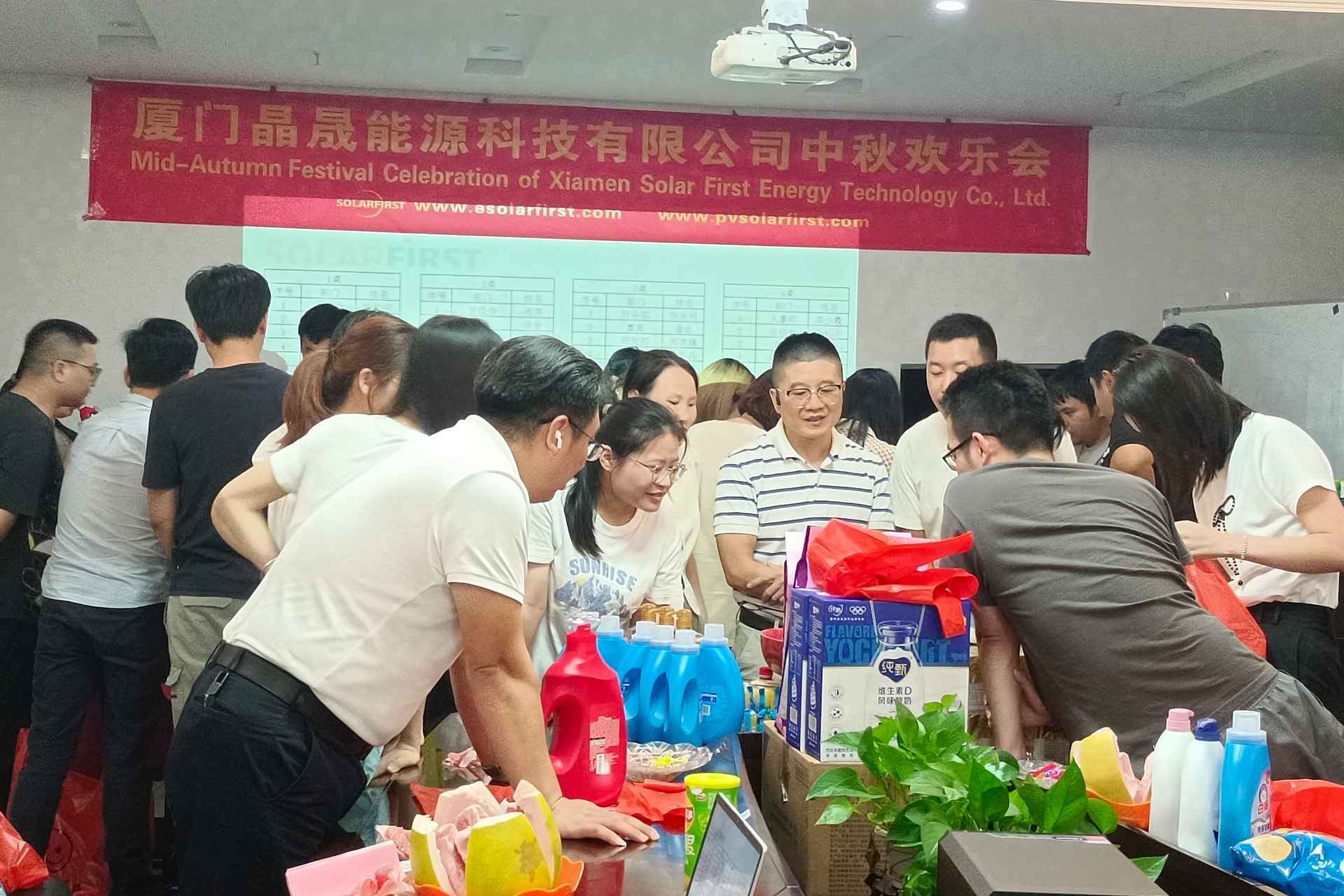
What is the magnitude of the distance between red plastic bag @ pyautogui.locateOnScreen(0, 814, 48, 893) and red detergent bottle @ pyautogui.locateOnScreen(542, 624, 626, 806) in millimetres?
661

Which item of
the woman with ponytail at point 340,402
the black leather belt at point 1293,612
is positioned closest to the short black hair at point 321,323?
the woman with ponytail at point 340,402

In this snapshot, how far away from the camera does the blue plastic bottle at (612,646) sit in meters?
2.10

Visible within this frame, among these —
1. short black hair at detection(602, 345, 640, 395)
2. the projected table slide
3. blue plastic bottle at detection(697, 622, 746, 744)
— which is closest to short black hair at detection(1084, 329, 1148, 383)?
short black hair at detection(602, 345, 640, 395)

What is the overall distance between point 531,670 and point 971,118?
451 cm

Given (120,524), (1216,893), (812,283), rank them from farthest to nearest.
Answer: (812,283) → (120,524) → (1216,893)

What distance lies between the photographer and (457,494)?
5.16ft

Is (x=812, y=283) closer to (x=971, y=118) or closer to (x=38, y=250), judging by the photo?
(x=971, y=118)

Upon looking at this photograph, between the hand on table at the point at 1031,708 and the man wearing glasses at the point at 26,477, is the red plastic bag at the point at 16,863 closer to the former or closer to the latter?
the hand on table at the point at 1031,708

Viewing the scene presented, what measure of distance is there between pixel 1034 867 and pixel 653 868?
1.93 ft

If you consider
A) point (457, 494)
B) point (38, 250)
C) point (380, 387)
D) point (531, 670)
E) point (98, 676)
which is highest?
point (38, 250)

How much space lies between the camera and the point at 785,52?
3049 millimetres

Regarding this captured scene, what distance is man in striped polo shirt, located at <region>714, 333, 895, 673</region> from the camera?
3.06m

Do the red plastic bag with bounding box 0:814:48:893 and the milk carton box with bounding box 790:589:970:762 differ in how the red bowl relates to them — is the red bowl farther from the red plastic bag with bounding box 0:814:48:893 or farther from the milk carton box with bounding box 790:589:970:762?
the red plastic bag with bounding box 0:814:48:893

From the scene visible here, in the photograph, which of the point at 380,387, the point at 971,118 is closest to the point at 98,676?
the point at 380,387
